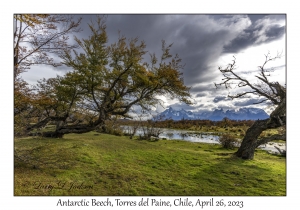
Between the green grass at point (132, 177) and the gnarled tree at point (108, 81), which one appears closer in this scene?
the green grass at point (132, 177)

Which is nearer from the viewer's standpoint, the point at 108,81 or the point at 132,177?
the point at 132,177

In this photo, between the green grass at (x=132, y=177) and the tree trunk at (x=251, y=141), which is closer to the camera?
the green grass at (x=132, y=177)

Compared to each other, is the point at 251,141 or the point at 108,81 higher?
the point at 108,81

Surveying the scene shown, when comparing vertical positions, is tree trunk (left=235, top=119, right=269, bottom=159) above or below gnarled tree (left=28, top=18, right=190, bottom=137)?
below

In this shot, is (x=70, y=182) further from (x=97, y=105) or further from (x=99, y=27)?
(x=99, y=27)

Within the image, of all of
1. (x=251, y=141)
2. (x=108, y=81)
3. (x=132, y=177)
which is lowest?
(x=132, y=177)

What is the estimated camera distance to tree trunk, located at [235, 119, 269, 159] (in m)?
9.48

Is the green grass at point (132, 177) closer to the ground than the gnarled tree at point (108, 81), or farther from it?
closer to the ground

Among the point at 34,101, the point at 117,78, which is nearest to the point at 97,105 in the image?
the point at 117,78

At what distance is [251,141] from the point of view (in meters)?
Result: 9.62

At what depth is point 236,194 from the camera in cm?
516

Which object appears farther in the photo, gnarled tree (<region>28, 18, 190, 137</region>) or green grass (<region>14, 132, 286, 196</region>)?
gnarled tree (<region>28, 18, 190, 137</region>)

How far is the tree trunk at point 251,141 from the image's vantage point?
373 inches

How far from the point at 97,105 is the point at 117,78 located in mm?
2230
